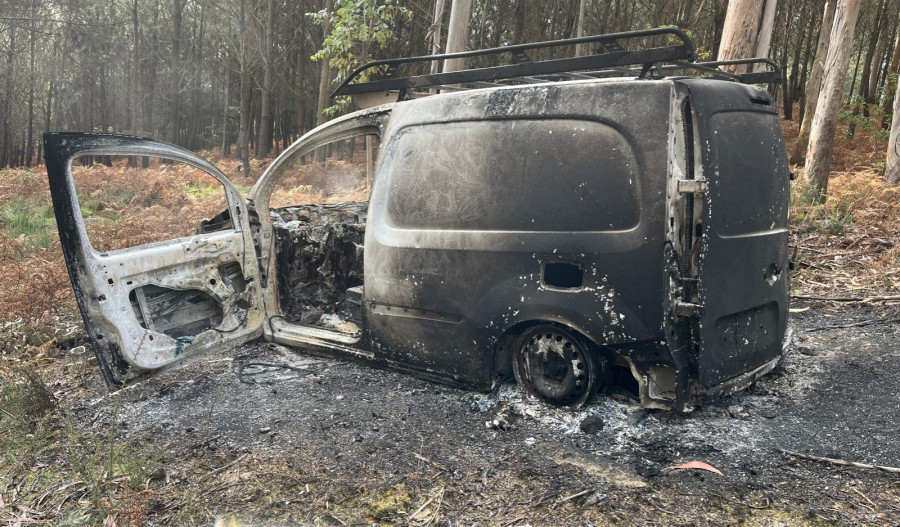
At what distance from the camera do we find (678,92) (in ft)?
10.2

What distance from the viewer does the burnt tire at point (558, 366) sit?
3.45m

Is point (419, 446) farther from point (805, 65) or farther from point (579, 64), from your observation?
point (805, 65)

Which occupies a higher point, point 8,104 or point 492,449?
point 8,104

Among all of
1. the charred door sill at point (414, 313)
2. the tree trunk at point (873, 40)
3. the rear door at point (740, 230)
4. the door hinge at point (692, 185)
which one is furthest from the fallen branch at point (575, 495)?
the tree trunk at point (873, 40)

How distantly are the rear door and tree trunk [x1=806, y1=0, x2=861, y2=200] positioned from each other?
6388mm

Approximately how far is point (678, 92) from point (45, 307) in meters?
5.76

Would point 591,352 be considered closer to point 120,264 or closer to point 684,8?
point 120,264

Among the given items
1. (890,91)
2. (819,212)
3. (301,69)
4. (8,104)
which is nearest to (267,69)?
(301,69)

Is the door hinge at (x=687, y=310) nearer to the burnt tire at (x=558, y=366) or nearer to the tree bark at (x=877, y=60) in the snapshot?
the burnt tire at (x=558, y=366)

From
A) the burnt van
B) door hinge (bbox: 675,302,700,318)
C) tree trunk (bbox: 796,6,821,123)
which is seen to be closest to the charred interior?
the burnt van

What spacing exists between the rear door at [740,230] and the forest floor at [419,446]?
17.8 inches

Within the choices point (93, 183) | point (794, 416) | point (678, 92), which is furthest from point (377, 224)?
point (93, 183)

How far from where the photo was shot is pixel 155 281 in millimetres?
4043

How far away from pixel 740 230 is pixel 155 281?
3.50 meters
